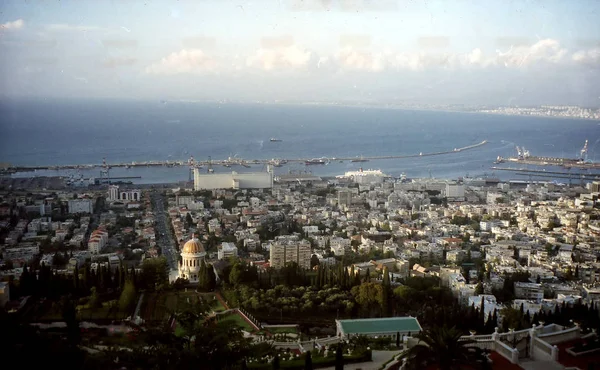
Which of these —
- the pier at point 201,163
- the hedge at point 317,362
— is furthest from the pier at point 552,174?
the hedge at point 317,362

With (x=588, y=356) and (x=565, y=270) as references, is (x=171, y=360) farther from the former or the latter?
(x=565, y=270)

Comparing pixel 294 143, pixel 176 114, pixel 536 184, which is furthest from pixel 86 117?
pixel 536 184

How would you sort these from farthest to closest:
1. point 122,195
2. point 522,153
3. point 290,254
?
point 522,153
point 122,195
point 290,254

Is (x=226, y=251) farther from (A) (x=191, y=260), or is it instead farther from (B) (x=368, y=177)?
(B) (x=368, y=177)

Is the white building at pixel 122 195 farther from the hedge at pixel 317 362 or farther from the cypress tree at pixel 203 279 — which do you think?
the hedge at pixel 317 362

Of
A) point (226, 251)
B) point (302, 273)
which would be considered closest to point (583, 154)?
point (226, 251)
